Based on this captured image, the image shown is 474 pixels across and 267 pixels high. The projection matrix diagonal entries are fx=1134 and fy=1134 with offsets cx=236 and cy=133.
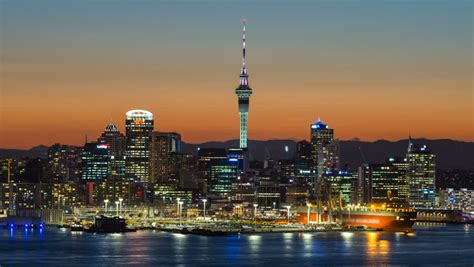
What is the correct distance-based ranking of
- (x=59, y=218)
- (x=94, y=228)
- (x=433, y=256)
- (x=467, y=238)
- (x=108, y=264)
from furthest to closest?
1. (x=59, y=218)
2. (x=94, y=228)
3. (x=467, y=238)
4. (x=433, y=256)
5. (x=108, y=264)

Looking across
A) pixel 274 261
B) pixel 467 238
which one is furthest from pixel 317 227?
pixel 274 261

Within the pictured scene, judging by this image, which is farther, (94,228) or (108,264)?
(94,228)

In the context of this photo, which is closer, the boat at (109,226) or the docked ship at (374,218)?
the boat at (109,226)

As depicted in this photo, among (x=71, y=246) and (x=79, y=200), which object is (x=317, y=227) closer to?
(x=71, y=246)

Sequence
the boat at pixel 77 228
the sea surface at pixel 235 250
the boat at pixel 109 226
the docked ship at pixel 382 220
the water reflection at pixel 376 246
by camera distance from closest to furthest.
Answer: the sea surface at pixel 235 250, the water reflection at pixel 376 246, the boat at pixel 109 226, the docked ship at pixel 382 220, the boat at pixel 77 228

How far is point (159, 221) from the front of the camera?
484 ft

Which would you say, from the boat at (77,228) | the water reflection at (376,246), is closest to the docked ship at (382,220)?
the water reflection at (376,246)

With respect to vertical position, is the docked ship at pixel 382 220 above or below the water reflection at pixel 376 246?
above

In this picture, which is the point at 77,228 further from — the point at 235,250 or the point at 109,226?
the point at 235,250

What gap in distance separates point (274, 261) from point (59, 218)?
276 feet

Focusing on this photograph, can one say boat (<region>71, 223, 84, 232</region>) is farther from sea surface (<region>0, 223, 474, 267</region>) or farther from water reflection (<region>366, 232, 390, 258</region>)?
water reflection (<region>366, 232, 390, 258</region>)

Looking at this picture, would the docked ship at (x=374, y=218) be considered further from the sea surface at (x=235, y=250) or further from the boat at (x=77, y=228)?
the boat at (x=77, y=228)

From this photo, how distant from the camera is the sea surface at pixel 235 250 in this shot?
78.6 m

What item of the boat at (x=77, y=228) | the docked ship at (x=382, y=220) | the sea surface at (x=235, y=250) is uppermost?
the docked ship at (x=382, y=220)
